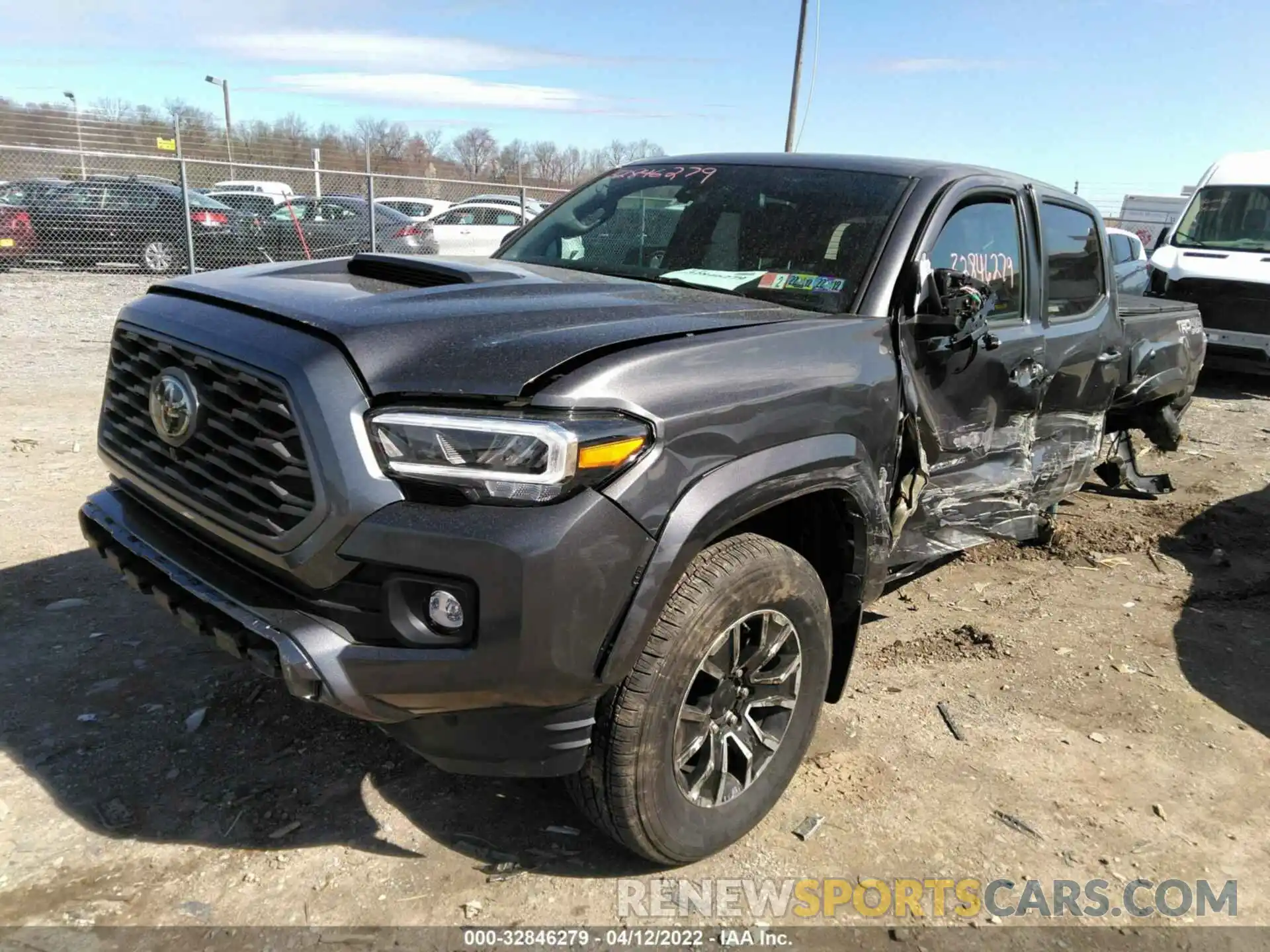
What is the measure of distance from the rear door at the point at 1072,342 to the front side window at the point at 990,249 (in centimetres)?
24

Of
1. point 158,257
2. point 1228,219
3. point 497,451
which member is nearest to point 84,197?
point 158,257

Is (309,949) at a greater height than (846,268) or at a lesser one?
lesser

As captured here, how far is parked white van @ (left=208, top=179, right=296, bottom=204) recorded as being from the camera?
51.8 feet

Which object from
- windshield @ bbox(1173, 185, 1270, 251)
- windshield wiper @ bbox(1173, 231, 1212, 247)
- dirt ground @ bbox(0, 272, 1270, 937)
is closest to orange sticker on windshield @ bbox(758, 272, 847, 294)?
dirt ground @ bbox(0, 272, 1270, 937)

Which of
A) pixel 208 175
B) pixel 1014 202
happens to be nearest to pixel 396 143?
pixel 208 175

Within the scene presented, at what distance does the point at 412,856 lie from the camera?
2605 millimetres

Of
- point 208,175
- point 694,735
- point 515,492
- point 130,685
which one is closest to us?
point 515,492

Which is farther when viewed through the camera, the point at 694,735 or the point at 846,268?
the point at 846,268

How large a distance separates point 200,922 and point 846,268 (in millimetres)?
2640

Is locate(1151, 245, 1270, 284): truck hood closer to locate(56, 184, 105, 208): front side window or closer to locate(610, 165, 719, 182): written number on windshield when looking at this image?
locate(610, 165, 719, 182): written number on windshield

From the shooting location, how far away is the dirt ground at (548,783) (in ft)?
8.15

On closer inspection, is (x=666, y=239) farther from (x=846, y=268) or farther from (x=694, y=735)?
(x=694, y=735)

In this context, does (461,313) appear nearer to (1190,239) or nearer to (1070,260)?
(1070,260)

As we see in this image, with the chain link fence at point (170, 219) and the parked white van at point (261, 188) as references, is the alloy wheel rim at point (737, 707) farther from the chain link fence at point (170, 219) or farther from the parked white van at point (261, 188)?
the parked white van at point (261, 188)
